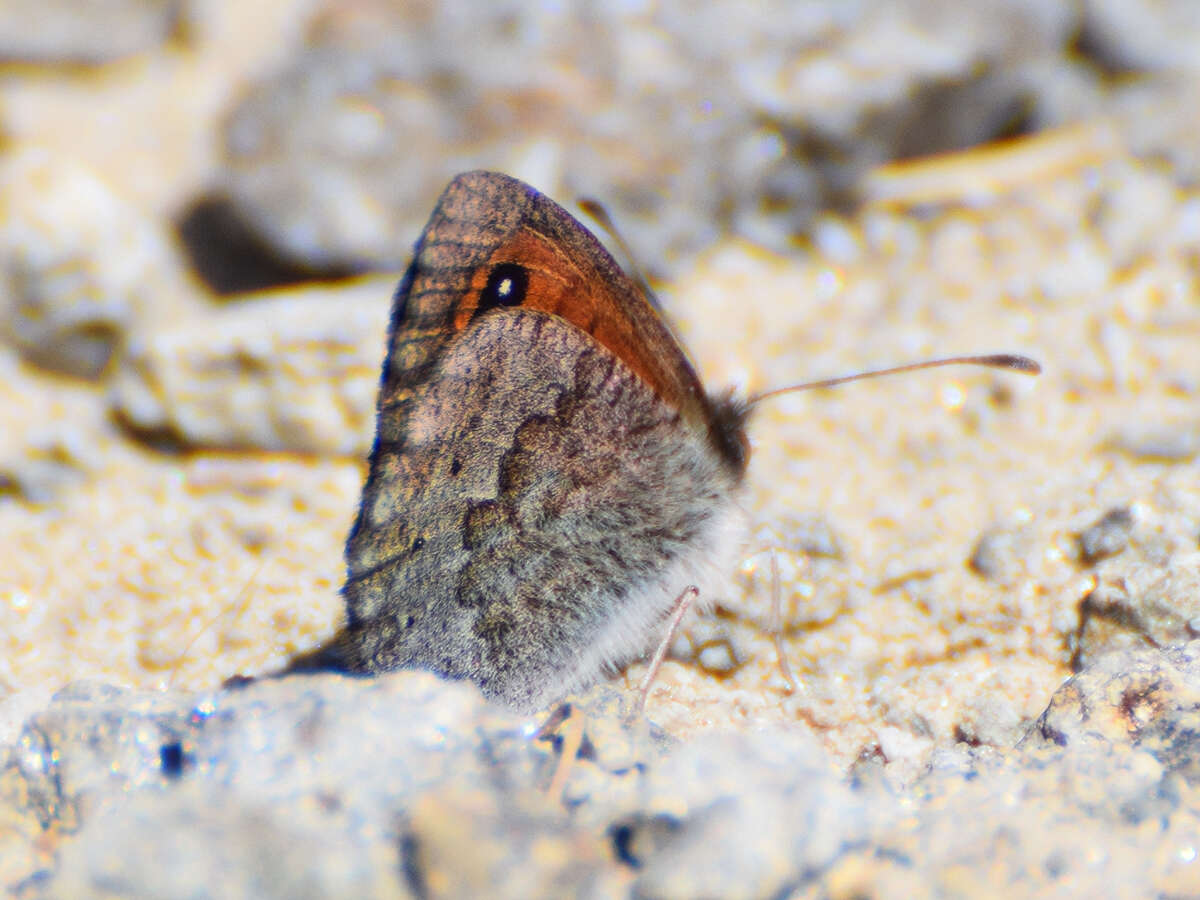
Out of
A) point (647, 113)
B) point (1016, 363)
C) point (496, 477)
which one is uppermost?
point (647, 113)

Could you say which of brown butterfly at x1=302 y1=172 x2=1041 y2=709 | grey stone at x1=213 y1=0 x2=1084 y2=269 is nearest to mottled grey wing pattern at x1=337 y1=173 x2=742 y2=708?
brown butterfly at x1=302 y1=172 x2=1041 y2=709

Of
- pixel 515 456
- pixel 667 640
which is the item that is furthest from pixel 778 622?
pixel 515 456

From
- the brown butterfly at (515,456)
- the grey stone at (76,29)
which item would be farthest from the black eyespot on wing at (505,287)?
the grey stone at (76,29)

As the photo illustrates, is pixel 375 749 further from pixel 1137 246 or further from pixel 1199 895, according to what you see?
pixel 1137 246

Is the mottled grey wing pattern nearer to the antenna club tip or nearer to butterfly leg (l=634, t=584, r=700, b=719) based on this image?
butterfly leg (l=634, t=584, r=700, b=719)

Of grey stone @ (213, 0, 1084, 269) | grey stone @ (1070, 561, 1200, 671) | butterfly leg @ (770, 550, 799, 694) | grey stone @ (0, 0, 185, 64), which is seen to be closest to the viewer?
grey stone @ (1070, 561, 1200, 671)

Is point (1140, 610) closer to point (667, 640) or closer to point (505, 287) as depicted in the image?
point (667, 640)

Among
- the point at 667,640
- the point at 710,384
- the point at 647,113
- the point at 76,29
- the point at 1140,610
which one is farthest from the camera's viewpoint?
the point at 76,29
